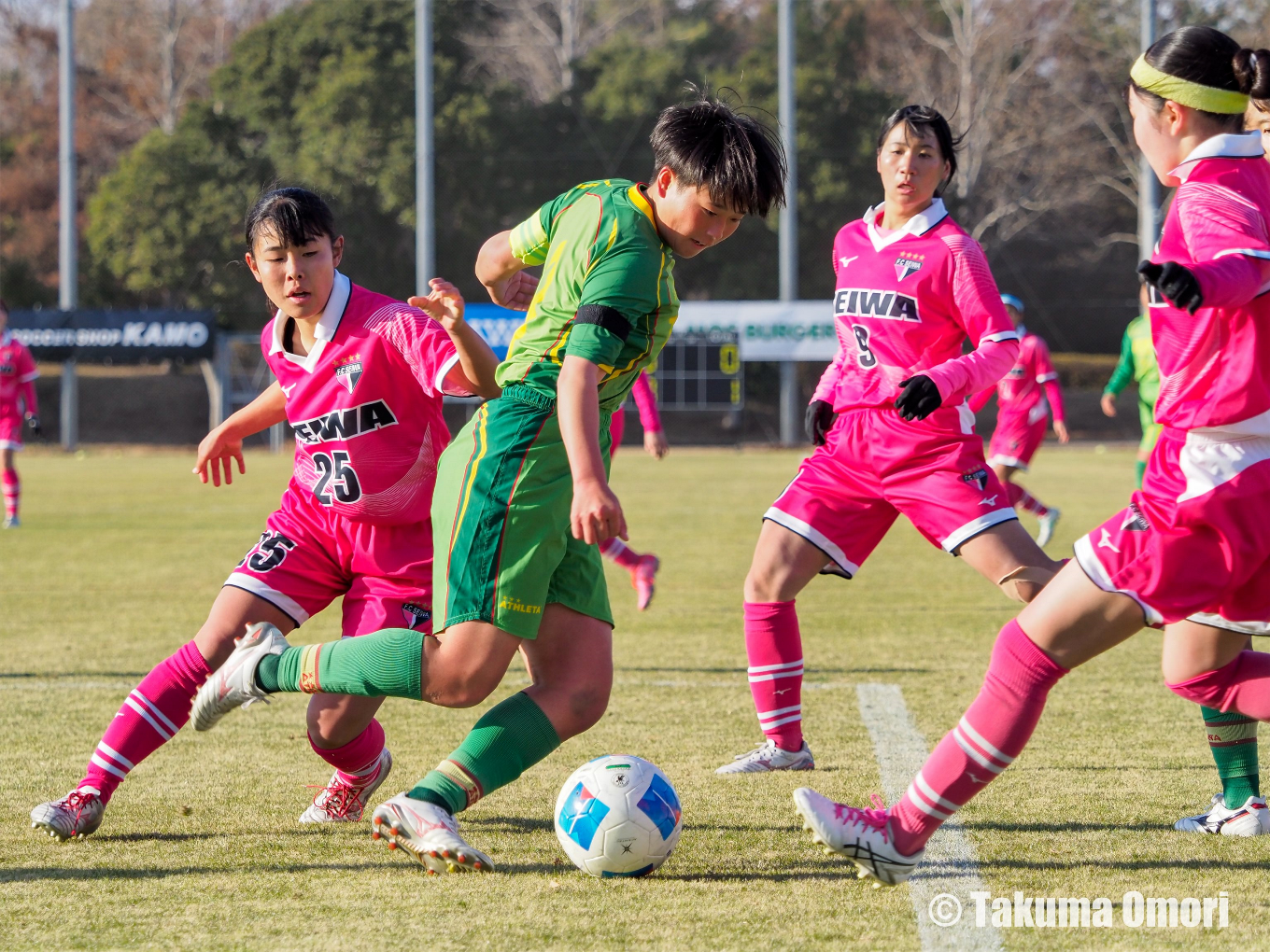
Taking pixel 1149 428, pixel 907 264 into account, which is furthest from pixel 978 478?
pixel 1149 428

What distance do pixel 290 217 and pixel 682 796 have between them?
6.30 ft

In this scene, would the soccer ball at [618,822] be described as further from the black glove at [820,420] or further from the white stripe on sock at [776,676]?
the black glove at [820,420]

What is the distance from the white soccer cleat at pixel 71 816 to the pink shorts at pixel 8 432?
33.2 ft

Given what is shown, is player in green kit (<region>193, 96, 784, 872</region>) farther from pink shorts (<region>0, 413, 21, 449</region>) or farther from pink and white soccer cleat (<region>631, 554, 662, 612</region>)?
pink shorts (<region>0, 413, 21, 449</region>)

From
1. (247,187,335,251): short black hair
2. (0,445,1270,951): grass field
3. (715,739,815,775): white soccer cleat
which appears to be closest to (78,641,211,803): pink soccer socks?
(0,445,1270,951): grass field

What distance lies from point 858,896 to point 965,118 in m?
32.2

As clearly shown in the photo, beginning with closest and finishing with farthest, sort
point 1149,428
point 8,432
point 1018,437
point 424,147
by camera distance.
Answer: point 1149,428 < point 1018,437 < point 8,432 < point 424,147

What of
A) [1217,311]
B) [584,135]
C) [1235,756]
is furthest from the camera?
[584,135]

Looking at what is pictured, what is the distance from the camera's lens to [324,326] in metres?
3.73

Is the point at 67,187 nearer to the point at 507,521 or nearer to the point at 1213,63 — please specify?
the point at 507,521

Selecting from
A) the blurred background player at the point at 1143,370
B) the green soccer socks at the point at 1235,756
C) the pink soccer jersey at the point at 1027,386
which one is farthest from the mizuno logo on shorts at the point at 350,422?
Result: the pink soccer jersey at the point at 1027,386

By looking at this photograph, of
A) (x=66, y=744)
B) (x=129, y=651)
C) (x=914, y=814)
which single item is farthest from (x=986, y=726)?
(x=129, y=651)

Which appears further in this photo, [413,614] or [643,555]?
[643,555]

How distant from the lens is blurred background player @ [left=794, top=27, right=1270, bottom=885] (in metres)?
2.81
